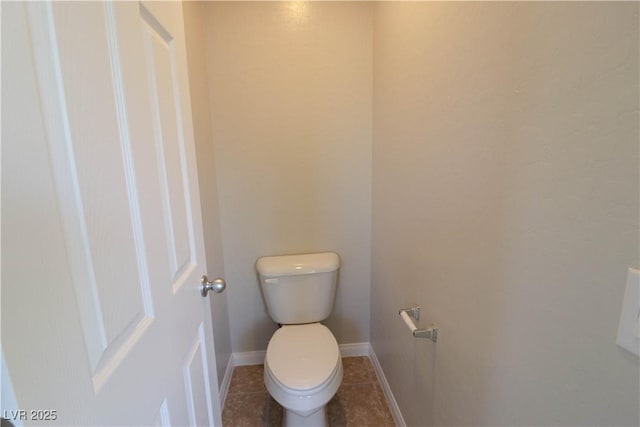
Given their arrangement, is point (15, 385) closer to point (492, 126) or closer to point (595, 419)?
point (595, 419)

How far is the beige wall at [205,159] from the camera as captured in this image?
135 centimetres

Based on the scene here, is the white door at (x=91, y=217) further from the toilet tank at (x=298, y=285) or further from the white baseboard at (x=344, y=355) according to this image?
the white baseboard at (x=344, y=355)

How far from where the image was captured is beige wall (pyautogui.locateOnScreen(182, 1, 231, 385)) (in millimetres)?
1348

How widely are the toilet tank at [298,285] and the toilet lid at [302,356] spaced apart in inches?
4.5

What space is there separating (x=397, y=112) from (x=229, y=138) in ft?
2.94

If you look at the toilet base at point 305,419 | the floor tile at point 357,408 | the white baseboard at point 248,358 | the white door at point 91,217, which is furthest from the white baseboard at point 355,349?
the white door at point 91,217

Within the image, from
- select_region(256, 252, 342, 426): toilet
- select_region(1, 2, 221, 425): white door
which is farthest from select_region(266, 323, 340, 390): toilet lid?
select_region(1, 2, 221, 425): white door

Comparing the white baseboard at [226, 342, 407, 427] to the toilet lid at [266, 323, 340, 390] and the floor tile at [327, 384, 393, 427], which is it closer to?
the floor tile at [327, 384, 393, 427]

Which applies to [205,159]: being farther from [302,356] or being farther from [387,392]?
[387,392]

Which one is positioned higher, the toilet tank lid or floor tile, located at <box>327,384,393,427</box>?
the toilet tank lid

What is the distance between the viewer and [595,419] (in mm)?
504

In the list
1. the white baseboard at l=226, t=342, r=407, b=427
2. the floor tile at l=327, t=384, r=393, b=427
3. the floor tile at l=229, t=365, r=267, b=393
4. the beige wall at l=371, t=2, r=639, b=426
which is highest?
the beige wall at l=371, t=2, r=639, b=426

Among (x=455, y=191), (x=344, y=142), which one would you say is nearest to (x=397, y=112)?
(x=344, y=142)

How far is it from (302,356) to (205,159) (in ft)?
3.43
